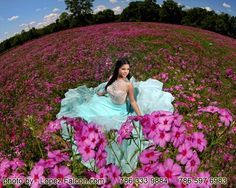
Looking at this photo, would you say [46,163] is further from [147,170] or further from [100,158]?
[147,170]

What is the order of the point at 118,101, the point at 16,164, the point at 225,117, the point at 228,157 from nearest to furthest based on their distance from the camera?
the point at 16,164, the point at 225,117, the point at 228,157, the point at 118,101

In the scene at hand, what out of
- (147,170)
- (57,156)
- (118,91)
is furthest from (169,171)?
(118,91)

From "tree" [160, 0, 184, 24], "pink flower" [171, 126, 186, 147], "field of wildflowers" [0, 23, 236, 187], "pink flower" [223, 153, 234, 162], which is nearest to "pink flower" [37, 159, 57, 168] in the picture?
"field of wildflowers" [0, 23, 236, 187]

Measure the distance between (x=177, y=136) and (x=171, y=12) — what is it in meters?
36.1

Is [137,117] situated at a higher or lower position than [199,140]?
higher

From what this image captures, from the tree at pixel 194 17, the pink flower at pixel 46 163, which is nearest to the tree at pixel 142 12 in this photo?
the tree at pixel 194 17

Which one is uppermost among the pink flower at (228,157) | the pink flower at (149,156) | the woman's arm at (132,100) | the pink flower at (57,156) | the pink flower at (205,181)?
the pink flower at (57,156)

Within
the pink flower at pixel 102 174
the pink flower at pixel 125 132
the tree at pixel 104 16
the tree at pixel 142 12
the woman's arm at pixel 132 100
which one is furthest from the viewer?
the tree at pixel 104 16

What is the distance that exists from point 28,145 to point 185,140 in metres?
6.75

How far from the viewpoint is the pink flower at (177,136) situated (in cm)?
267

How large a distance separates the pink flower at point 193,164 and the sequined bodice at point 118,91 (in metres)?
6.86

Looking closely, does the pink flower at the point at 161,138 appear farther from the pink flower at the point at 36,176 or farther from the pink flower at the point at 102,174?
the pink flower at the point at 36,176

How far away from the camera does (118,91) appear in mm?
9859

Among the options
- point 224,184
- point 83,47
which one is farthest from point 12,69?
point 224,184
